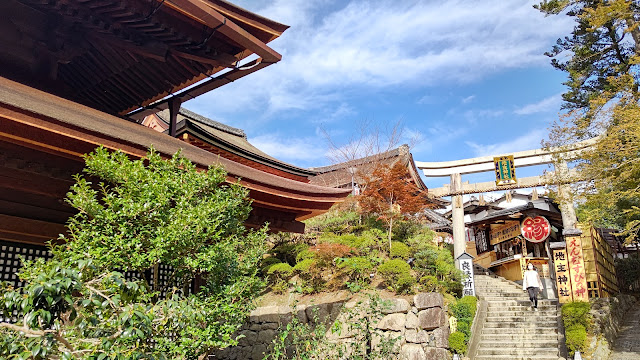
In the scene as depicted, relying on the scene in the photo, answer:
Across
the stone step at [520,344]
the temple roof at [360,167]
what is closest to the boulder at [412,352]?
the stone step at [520,344]

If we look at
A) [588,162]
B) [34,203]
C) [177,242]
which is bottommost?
[177,242]

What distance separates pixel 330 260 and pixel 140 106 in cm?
638

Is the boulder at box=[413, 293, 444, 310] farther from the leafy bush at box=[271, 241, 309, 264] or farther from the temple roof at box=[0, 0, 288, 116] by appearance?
the temple roof at box=[0, 0, 288, 116]

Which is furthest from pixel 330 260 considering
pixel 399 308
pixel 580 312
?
pixel 580 312

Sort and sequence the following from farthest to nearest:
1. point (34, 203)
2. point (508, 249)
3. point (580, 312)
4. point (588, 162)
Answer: point (508, 249) → point (580, 312) → point (588, 162) → point (34, 203)

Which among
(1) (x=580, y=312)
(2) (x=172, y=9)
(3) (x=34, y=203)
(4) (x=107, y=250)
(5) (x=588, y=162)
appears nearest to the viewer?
(4) (x=107, y=250)

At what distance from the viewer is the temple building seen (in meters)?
4.27

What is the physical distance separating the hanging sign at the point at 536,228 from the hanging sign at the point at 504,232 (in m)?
0.90

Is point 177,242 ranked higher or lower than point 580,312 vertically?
higher

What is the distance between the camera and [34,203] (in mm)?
5730

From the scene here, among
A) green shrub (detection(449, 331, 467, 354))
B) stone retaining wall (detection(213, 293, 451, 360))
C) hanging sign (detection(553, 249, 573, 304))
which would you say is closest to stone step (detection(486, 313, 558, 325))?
hanging sign (detection(553, 249, 573, 304))

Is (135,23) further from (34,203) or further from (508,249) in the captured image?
(508,249)

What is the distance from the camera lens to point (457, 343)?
10445 mm

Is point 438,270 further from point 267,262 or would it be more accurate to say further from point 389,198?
point 267,262
